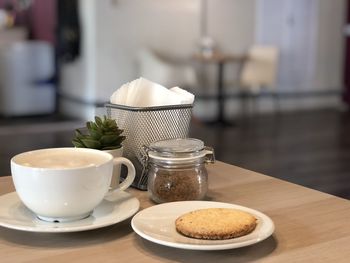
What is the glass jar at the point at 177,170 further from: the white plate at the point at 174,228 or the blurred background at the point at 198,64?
the blurred background at the point at 198,64

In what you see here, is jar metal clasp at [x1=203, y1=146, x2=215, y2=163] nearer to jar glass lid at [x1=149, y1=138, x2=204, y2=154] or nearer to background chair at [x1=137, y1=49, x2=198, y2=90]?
jar glass lid at [x1=149, y1=138, x2=204, y2=154]

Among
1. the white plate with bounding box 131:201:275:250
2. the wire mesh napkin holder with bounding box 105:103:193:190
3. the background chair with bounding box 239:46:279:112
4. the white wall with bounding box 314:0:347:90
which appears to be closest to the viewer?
the white plate with bounding box 131:201:275:250

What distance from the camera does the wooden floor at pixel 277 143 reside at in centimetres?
397

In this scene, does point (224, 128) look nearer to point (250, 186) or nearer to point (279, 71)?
point (279, 71)

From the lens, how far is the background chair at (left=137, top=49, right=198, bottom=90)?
5.73 m

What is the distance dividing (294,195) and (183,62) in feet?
17.9

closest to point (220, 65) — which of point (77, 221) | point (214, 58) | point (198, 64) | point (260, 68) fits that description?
point (214, 58)

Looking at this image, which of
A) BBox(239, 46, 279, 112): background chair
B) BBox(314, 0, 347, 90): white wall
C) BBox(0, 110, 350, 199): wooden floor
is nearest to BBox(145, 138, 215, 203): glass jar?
BBox(0, 110, 350, 199): wooden floor

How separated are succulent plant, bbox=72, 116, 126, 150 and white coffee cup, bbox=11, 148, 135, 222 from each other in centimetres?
13

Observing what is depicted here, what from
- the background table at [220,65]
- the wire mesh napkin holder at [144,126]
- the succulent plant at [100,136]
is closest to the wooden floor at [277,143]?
the background table at [220,65]

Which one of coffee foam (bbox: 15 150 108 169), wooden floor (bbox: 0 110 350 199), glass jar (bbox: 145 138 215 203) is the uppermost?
coffee foam (bbox: 15 150 108 169)

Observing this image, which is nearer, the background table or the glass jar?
the glass jar

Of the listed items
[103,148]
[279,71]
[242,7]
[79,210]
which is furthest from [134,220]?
[279,71]

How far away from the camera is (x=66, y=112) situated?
21.5 ft
